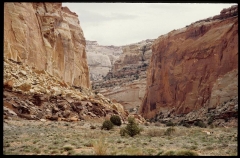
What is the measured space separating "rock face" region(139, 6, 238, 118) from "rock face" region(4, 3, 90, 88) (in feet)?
46.0

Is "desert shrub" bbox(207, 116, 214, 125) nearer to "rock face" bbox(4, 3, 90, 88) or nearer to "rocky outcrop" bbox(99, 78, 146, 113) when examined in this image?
"rock face" bbox(4, 3, 90, 88)

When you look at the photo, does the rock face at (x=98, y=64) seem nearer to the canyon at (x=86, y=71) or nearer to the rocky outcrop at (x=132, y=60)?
the rocky outcrop at (x=132, y=60)

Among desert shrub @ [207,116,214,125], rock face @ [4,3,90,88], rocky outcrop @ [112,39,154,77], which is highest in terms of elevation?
rocky outcrop @ [112,39,154,77]

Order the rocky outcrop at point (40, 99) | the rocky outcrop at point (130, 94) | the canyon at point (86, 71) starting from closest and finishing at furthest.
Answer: the rocky outcrop at point (40, 99)
the canyon at point (86, 71)
the rocky outcrop at point (130, 94)

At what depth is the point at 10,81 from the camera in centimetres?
2470

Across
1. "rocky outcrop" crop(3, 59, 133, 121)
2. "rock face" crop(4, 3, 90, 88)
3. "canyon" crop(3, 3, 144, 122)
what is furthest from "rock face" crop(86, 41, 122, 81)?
"rocky outcrop" crop(3, 59, 133, 121)

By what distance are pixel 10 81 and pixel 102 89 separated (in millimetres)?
55839

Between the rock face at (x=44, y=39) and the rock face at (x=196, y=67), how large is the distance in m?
14.0

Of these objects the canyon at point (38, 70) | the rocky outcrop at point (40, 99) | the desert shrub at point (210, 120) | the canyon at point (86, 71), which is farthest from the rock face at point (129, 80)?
the rocky outcrop at point (40, 99)

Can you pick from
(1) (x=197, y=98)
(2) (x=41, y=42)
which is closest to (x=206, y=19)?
(1) (x=197, y=98)

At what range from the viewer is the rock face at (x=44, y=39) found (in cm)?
2881

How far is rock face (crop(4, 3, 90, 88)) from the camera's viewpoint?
2881 centimetres

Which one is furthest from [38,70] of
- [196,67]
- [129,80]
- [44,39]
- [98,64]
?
[98,64]

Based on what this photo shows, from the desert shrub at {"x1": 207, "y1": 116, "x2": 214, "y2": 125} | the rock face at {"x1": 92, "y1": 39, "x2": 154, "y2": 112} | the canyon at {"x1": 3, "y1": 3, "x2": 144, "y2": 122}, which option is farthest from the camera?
the rock face at {"x1": 92, "y1": 39, "x2": 154, "y2": 112}
